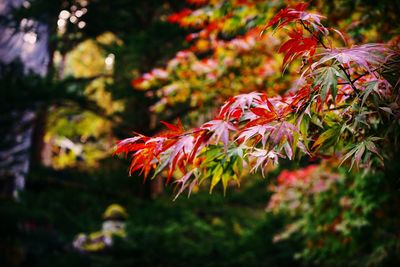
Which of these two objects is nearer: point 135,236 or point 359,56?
point 359,56

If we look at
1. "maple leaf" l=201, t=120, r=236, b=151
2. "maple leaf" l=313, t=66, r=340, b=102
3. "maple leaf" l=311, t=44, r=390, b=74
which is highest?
"maple leaf" l=311, t=44, r=390, b=74

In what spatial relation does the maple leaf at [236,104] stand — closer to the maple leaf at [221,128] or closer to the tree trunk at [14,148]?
the maple leaf at [221,128]

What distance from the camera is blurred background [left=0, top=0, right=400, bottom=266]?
358 cm

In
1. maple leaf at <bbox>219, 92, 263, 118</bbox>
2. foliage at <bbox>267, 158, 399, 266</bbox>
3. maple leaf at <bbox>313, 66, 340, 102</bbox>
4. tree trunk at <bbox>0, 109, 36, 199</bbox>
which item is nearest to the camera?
maple leaf at <bbox>313, 66, 340, 102</bbox>

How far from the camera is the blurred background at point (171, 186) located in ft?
11.7

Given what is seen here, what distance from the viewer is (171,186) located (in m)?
6.27

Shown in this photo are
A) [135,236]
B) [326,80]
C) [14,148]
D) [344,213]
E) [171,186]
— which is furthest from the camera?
[171,186]

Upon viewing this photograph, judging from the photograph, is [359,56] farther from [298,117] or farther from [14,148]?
[14,148]

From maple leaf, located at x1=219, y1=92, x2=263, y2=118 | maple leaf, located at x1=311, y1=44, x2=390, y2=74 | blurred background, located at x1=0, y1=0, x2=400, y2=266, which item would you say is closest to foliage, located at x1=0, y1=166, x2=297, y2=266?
A: blurred background, located at x1=0, y1=0, x2=400, y2=266

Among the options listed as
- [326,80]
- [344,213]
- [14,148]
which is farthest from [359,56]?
[14,148]

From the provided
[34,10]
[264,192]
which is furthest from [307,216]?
[264,192]

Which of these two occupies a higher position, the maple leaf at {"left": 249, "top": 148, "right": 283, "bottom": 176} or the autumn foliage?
the autumn foliage

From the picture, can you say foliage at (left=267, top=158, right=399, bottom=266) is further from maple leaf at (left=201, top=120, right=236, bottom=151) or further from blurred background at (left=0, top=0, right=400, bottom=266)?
maple leaf at (left=201, top=120, right=236, bottom=151)

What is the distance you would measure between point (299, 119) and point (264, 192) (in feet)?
27.4
